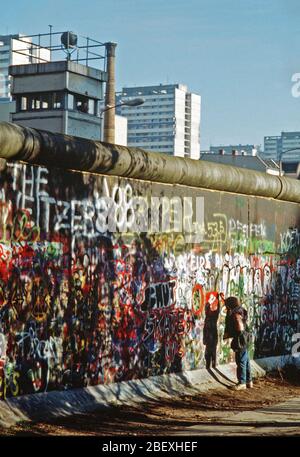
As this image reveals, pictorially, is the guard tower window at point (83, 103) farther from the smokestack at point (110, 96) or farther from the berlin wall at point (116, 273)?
the berlin wall at point (116, 273)

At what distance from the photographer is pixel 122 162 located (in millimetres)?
13445

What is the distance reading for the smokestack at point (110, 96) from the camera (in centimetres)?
6156

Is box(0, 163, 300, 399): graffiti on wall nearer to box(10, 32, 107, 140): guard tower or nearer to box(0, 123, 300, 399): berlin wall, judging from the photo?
box(0, 123, 300, 399): berlin wall

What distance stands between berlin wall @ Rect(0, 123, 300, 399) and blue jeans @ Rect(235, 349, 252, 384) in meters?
0.59

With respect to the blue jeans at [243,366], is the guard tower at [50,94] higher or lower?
higher

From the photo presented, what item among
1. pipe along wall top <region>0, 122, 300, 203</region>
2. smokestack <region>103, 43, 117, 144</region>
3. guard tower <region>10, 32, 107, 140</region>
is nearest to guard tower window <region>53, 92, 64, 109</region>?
guard tower <region>10, 32, 107, 140</region>

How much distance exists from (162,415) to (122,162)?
3700 mm

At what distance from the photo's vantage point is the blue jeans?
15922mm

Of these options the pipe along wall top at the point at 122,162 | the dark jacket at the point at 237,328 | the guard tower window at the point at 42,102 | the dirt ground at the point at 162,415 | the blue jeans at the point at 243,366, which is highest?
the guard tower window at the point at 42,102

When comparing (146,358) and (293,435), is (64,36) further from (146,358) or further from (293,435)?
(293,435)

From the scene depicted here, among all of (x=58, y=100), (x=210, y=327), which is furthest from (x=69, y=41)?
(x=210, y=327)

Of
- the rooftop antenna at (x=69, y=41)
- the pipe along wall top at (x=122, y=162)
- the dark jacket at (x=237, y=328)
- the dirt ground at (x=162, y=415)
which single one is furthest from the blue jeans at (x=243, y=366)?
the rooftop antenna at (x=69, y=41)

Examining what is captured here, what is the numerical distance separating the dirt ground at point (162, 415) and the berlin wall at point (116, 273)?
0.53 meters

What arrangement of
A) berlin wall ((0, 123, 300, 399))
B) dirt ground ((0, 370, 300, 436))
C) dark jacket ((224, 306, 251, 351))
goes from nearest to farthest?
dirt ground ((0, 370, 300, 436)) → berlin wall ((0, 123, 300, 399)) → dark jacket ((224, 306, 251, 351))
